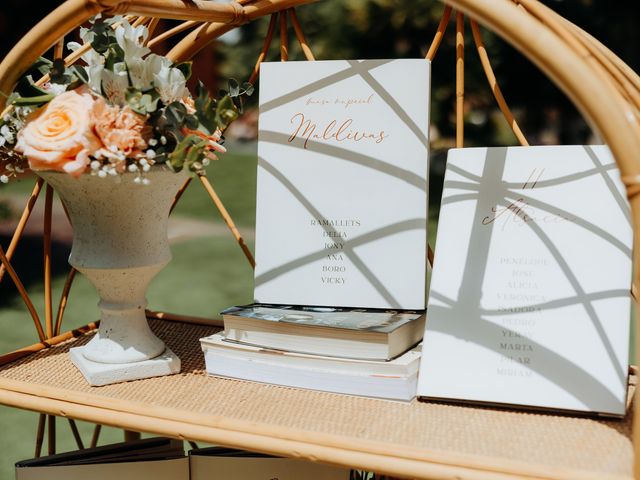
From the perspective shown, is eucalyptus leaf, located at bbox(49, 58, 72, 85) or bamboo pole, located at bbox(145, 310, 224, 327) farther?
bamboo pole, located at bbox(145, 310, 224, 327)

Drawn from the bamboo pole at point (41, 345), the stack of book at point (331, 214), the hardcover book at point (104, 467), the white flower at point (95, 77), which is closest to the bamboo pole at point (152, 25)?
the stack of book at point (331, 214)

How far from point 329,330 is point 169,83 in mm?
329

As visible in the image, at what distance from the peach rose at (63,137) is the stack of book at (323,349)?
26 centimetres

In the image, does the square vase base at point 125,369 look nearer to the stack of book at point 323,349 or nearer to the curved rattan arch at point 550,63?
the stack of book at point 323,349

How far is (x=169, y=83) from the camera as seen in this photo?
0.78 m

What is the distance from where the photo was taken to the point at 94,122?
74 centimetres

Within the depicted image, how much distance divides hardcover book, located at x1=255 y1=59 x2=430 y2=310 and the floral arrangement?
148 mm

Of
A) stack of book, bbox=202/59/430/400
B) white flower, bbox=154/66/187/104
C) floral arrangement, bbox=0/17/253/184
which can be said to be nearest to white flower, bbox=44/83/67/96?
floral arrangement, bbox=0/17/253/184

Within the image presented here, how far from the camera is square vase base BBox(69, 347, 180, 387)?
0.84 meters

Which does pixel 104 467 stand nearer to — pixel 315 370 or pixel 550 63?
pixel 315 370

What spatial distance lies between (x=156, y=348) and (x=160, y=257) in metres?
0.12

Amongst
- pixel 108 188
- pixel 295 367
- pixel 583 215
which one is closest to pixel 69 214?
pixel 108 188

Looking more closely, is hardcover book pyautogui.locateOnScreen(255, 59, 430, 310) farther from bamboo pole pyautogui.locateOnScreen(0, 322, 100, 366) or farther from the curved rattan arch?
bamboo pole pyautogui.locateOnScreen(0, 322, 100, 366)

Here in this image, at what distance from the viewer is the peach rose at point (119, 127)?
74 cm
